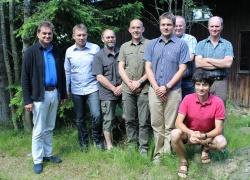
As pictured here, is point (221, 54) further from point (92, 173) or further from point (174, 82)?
point (92, 173)

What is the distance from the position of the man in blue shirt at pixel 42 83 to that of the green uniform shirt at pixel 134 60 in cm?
105

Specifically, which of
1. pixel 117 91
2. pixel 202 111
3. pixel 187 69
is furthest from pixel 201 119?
pixel 117 91

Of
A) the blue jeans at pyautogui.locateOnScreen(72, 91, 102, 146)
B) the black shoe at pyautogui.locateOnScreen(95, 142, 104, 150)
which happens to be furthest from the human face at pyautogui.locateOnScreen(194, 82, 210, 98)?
the black shoe at pyautogui.locateOnScreen(95, 142, 104, 150)

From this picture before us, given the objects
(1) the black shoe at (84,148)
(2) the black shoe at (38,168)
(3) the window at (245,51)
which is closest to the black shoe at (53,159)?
(2) the black shoe at (38,168)

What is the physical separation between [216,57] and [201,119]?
1020 mm

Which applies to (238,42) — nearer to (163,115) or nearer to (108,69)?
(108,69)

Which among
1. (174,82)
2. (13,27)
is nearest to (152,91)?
(174,82)

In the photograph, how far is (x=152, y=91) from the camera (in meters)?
5.52

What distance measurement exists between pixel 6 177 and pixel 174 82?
2.95 metres

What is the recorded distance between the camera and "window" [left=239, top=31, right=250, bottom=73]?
460 inches

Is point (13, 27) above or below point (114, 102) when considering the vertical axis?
above

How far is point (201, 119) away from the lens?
5082 mm

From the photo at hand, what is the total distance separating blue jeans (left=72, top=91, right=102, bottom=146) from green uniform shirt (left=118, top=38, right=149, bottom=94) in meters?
0.65

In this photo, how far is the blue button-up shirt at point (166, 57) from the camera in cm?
539
